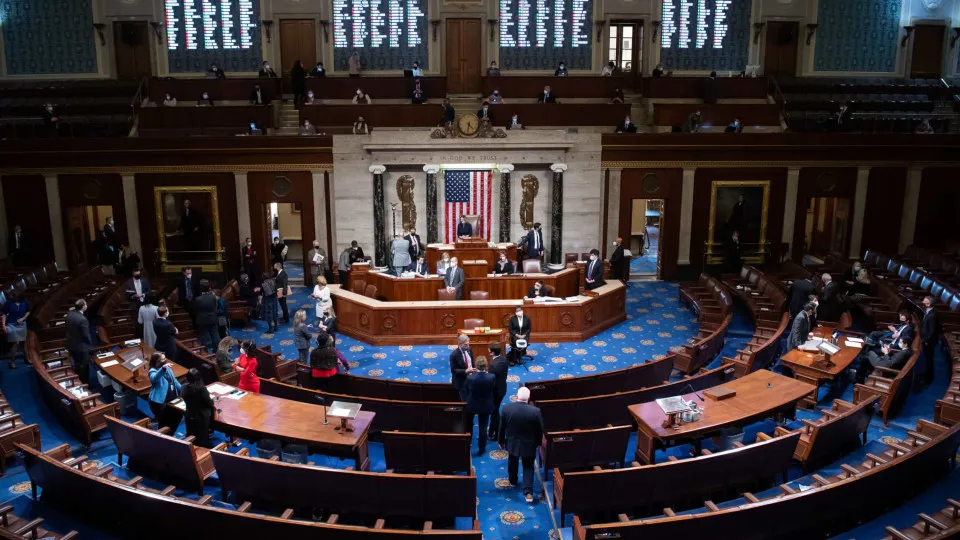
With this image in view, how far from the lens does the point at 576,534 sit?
6.38 m

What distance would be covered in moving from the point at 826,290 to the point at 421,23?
527 inches

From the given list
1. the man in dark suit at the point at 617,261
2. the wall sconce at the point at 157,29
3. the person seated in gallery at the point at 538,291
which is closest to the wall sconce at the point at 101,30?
the wall sconce at the point at 157,29

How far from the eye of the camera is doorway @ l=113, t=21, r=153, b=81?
2142 centimetres

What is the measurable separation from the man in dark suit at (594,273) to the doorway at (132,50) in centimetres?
1437

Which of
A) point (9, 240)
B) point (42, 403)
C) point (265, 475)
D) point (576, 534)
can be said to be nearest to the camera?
point (576, 534)

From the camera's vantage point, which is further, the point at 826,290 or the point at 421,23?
the point at 421,23

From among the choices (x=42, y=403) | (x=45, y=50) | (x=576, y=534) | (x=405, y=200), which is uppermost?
(x=45, y=50)

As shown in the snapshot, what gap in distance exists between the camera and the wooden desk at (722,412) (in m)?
8.24

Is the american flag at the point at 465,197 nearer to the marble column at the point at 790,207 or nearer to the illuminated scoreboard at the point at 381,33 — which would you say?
the illuminated scoreboard at the point at 381,33

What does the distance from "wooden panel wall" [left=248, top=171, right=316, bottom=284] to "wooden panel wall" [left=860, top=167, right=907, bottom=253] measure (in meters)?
13.9

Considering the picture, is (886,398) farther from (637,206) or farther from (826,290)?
(637,206)

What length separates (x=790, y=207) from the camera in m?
19.0

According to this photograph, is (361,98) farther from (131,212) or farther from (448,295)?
(448,295)

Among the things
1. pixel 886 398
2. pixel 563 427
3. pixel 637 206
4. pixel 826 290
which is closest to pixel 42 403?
pixel 563 427
